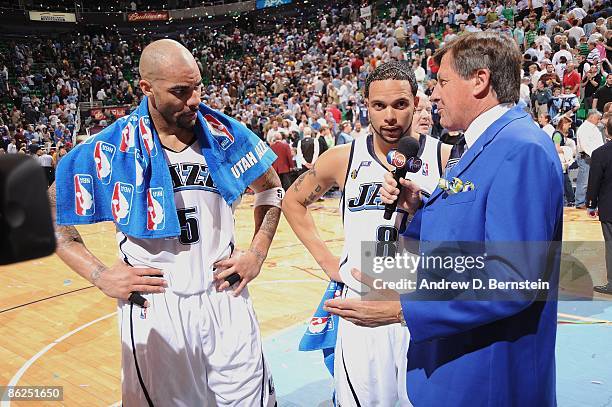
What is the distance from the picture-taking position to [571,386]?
3951mm

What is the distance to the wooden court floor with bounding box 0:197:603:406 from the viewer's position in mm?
4508

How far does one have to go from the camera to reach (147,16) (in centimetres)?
3391

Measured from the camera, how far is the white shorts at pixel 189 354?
2428 mm

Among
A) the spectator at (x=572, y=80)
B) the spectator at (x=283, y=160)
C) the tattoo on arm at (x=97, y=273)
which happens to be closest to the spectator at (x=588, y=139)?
the spectator at (x=572, y=80)

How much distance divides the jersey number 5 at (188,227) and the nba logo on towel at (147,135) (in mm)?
293

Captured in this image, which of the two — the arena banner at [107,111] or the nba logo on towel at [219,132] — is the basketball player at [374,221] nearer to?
the nba logo on towel at [219,132]

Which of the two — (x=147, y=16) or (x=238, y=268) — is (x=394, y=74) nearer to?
(x=238, y=268)

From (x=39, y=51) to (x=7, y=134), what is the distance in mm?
10307

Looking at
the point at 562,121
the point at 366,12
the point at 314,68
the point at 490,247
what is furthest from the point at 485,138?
the point at 366,12

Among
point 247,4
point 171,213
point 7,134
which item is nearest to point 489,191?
point 171,213

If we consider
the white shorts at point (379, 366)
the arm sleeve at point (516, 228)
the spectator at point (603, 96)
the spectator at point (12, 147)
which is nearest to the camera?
the arm sleeve at point (516, 228)

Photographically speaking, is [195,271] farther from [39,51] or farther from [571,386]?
[39,51]

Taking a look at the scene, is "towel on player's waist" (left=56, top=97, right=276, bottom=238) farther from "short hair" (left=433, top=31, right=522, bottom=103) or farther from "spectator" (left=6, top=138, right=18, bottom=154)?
"spectator" (left=6, top=138, right=18, bottom=154)


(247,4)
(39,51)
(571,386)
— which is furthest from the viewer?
(247,4)
